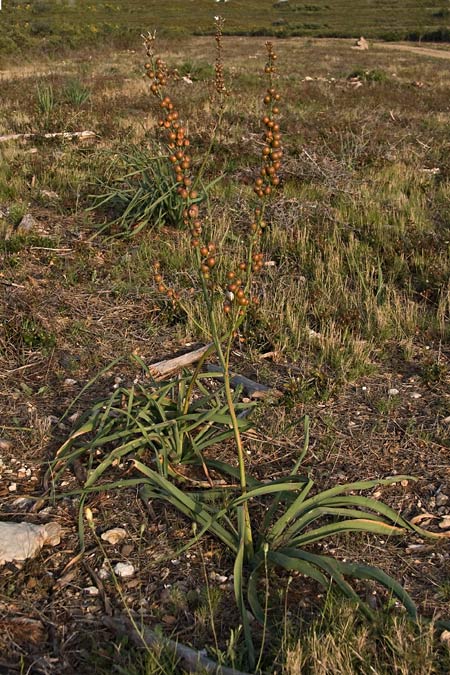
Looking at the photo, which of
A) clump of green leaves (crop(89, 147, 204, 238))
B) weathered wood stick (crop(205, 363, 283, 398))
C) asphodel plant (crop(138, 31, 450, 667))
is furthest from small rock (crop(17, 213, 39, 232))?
asphodel plant (crop(138, 31, 450, 667))

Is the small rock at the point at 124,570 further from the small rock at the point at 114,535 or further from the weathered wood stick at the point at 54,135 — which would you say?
the weathered wood stick at the point at 54,135

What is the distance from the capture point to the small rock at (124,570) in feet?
8.98

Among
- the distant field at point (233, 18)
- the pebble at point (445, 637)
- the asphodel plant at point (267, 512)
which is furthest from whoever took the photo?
the distant field at point (233, 18)

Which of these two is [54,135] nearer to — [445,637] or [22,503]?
[22,503]

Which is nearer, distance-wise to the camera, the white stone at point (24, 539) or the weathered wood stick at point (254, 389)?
the white stone at point (24, 539)

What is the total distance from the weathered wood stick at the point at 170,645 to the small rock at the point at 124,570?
0.84 feet

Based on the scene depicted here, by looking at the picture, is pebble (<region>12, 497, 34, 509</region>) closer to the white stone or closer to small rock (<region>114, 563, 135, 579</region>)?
the white stone

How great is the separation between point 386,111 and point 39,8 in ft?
184

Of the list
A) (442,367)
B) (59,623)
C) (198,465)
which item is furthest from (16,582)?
(442,367)

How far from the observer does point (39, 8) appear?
5956 cm

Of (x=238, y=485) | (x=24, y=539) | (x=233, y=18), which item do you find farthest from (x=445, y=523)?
(x=233, y=18)

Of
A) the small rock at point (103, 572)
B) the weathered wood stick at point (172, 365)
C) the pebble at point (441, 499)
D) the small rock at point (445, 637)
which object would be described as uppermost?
the small rock at point (445, 637)

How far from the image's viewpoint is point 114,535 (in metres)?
2.92

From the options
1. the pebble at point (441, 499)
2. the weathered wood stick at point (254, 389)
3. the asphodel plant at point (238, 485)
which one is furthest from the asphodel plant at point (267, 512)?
the weathered wood stick at point (254, 389)
